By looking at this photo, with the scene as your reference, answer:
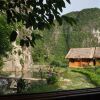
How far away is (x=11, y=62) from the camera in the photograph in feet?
96.7

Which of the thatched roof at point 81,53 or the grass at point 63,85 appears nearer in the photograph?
the grass at point 63,85

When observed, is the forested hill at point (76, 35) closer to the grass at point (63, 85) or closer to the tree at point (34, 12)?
the grass at point (63, 85)

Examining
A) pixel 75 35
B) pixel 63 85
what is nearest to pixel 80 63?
pixel 63 85

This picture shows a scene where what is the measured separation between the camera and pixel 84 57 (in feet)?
110

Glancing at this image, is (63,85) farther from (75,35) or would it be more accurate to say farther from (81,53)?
(75,35)

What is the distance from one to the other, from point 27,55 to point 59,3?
1188 inches

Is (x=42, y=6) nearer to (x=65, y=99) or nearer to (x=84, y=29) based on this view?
(x=65, y=99)

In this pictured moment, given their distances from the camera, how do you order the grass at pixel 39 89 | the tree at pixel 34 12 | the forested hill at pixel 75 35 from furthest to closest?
the forested hill at pixel 75 35
the grass at pixel 39 89
the tree at pixel 34 12

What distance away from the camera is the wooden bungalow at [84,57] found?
110 feet

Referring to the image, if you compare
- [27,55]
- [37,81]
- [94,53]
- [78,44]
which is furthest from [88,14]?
[37,81]

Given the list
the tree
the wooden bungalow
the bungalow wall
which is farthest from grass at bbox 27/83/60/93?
the bungalow wall

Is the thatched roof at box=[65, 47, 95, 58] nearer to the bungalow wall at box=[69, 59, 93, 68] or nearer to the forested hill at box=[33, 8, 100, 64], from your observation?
the bungalow wall at box=[69, 59, 93, 68]

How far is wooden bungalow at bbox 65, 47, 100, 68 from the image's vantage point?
33.6 meters

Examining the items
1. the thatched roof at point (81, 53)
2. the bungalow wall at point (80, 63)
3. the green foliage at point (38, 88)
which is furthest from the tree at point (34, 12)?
the bungalow wall at point (80, 63)
